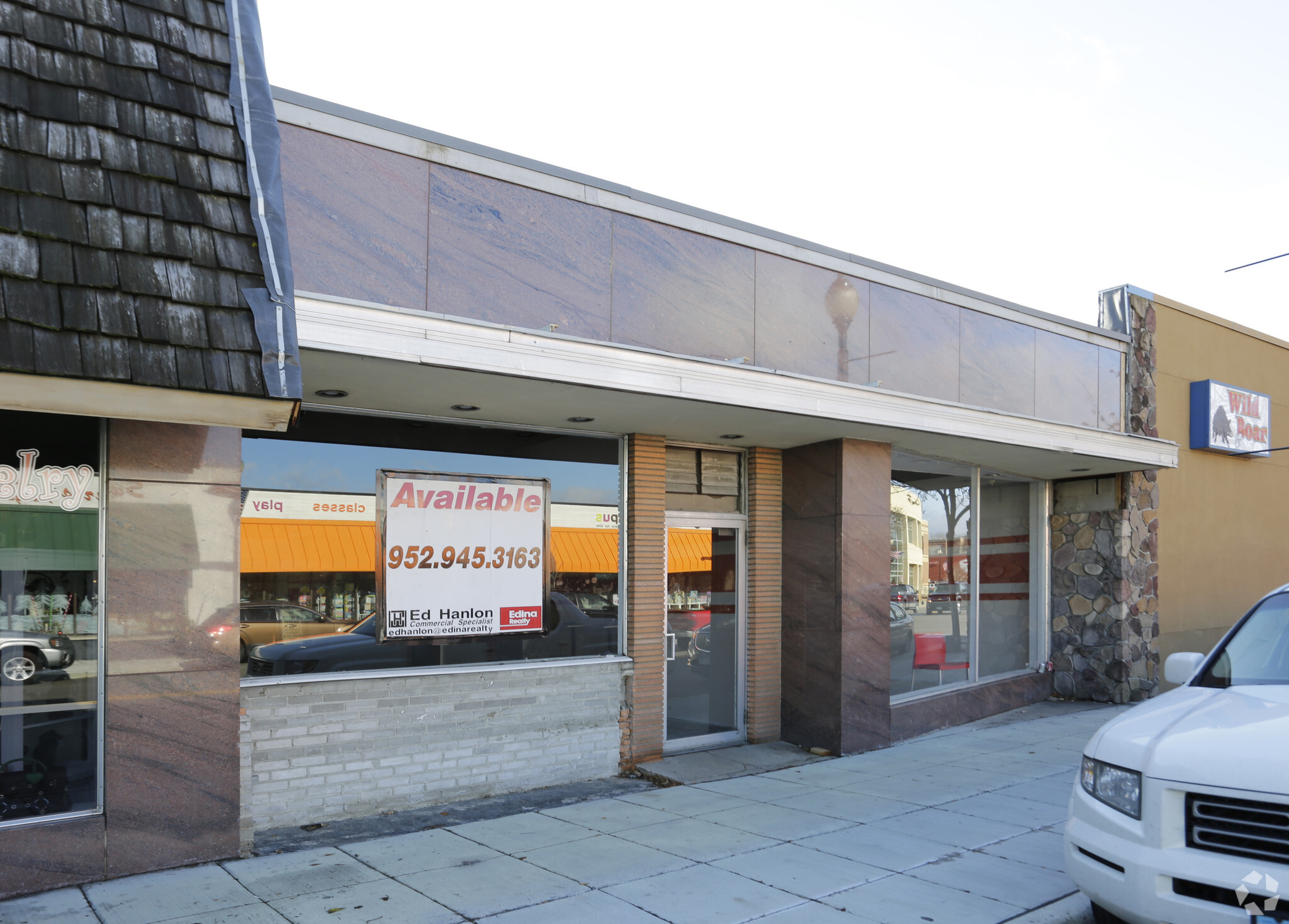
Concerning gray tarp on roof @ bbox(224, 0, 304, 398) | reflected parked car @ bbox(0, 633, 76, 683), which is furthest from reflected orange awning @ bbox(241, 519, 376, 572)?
gray tarp on roof @ bbox(224, 0, 304, 398)

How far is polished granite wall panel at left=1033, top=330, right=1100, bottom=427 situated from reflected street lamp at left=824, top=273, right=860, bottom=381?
3303mm

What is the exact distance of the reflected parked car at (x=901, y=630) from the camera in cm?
1048

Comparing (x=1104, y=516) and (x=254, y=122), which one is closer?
(x=254, y=122)

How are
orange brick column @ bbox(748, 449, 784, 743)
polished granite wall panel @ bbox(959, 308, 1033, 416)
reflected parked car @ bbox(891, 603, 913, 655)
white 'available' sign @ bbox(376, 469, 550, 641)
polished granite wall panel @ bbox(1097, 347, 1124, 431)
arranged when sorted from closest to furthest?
white 'available' sign @ bbox(376, 469, 550, 641)
orange brick column @ bbox(748, 449, 784, 743)
polished granite wall panel @ bbox(959, 308, 1033, 416)
reflected parked car @ bbox(891, 603, 913, 655)
polished granite wall panel @ bbox(1097, 347, 1124, 431)

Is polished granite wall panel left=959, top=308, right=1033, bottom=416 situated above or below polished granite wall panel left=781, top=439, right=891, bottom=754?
above

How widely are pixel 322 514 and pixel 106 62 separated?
3.43 metres

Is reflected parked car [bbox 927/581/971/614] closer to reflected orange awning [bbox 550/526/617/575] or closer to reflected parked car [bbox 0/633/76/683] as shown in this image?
reflected orange awning [bbox 550/526/617/575]

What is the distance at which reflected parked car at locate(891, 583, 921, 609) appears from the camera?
10750 millimetres

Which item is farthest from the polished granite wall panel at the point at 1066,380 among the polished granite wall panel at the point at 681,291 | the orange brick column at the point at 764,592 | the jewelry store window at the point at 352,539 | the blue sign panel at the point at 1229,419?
the jewelry store window at the point at 352,539

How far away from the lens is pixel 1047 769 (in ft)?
28.4

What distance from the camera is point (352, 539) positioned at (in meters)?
7.25

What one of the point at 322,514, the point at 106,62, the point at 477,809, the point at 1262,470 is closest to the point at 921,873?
the point at 477,809

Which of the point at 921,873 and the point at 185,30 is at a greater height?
the point at 185,30

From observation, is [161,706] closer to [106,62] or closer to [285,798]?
[285,798]
